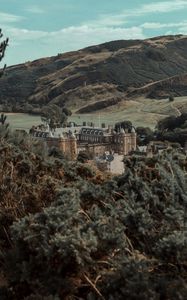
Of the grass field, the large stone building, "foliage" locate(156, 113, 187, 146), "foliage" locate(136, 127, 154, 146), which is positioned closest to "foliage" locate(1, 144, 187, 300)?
the large stone building

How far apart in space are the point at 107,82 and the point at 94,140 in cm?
8652

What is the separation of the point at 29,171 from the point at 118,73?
536 ft

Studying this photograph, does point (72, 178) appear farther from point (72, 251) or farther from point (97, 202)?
point (72, 251)

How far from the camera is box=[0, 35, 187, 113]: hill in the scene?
15031 cm

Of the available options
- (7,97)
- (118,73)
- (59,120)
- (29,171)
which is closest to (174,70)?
(118,73)

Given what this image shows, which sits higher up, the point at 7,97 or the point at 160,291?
the point at 7,97

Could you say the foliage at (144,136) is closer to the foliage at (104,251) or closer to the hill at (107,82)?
the hill at (107,82)

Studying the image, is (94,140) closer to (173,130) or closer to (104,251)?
(173,130)

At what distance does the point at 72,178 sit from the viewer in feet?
37.7

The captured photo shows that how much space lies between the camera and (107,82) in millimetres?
168375

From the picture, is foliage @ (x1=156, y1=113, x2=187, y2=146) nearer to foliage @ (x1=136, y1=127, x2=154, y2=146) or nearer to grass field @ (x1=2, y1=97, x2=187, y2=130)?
foliage @ (x1=136, y1=127, x2=154, y2=146)

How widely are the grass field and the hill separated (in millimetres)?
6330

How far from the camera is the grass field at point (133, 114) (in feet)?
366

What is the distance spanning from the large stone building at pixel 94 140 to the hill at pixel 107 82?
4809cm
